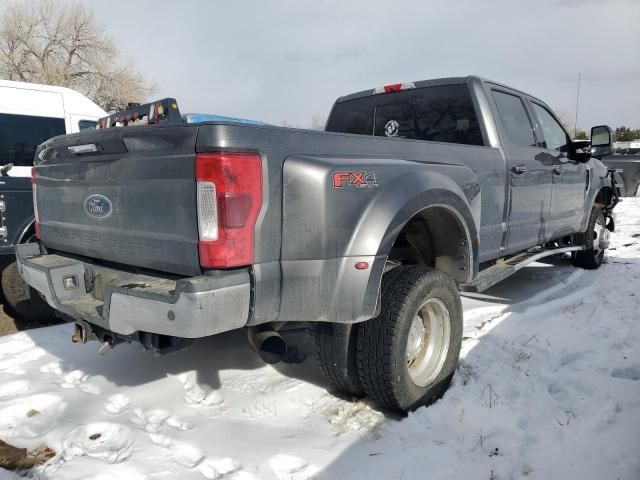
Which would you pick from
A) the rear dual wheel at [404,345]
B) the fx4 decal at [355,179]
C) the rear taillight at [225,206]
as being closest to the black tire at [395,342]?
the rear dual wheel at [404,345]

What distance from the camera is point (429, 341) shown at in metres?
3.01

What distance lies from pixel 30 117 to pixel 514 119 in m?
5.21

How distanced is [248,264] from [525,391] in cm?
198

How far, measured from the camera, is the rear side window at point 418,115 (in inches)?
156

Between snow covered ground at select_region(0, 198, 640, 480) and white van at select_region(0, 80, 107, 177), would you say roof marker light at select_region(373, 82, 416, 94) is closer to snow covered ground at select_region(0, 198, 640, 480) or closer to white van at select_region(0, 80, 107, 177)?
snow covered ground at select_region(0, 198, 640, 480)

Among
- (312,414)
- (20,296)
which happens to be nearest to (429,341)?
(312,414)

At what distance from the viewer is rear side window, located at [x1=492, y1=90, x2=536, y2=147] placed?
13.5 ft

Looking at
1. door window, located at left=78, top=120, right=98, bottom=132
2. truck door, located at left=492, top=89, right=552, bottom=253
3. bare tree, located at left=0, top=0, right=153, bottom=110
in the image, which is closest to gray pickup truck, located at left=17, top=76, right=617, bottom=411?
truck door, located at left=492, top=89, right=552, bottom=253

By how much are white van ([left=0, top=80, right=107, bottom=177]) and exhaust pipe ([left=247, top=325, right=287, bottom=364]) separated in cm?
419

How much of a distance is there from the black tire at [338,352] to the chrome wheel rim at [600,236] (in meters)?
4.71

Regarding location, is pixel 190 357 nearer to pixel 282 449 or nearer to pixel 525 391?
pixel 282 449

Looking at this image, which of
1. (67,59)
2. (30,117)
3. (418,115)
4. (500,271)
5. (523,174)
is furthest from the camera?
(67,59)

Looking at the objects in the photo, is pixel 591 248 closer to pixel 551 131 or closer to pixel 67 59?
pixel 551 131

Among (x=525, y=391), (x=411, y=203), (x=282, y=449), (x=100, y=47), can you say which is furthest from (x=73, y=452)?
(x=100, y=47)
